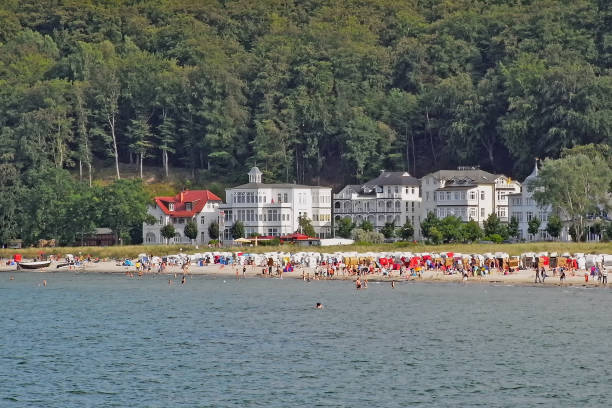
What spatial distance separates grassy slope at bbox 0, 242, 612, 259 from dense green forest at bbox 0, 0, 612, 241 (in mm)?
14547

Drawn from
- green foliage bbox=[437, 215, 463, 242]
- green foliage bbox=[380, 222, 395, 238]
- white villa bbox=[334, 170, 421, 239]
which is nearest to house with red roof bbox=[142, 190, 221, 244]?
white villa bbox=[334, 170, 421, 239]

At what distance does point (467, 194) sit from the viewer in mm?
133250

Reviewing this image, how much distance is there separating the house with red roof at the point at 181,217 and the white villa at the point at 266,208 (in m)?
2.05

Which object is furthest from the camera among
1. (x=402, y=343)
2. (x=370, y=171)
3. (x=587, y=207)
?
(x=370, y=171)

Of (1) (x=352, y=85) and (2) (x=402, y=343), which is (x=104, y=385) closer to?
(2) (x=402, y=343)

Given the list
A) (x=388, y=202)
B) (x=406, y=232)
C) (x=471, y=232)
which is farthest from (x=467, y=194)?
(x=471, y=232)

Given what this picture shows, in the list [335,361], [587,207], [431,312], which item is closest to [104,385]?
[335,361]

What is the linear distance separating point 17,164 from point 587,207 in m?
80.7

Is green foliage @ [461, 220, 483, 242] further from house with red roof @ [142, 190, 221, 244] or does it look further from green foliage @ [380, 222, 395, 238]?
house with red roof @ [142, 190, 221, 244]

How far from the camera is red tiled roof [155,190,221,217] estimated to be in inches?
5669

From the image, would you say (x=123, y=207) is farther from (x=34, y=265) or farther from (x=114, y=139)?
(x=114, y=139)

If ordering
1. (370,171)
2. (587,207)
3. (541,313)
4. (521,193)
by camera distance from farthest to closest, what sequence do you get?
1. (370,171)
2. (521,193)
3. (587,207)
4. (541,313)

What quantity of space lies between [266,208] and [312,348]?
80492mm

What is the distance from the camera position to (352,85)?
17338 cm
